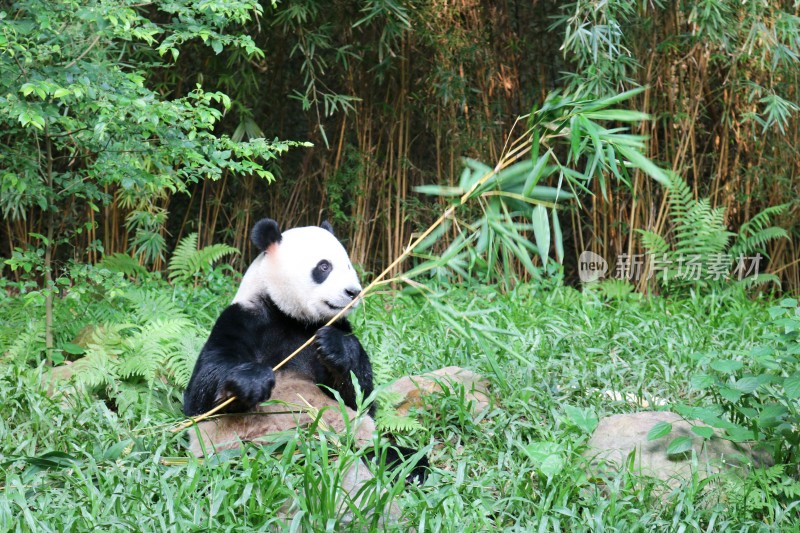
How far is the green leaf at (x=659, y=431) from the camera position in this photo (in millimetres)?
2720

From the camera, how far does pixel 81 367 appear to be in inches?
133

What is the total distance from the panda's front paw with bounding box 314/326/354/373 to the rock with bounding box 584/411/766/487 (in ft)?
2.83

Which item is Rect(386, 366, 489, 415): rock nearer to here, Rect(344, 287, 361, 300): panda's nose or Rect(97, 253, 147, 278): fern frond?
Rect(344, 287, 361, 300): panda's nose

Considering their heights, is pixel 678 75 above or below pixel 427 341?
above

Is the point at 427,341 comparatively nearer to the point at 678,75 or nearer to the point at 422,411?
the point at 422,411

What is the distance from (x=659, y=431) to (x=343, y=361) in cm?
105

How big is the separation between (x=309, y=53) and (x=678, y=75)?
2.73 m

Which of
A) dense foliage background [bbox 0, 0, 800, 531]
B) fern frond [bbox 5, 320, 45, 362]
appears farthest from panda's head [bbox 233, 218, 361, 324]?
fern frond [bbox 5, 320, 45, 362]

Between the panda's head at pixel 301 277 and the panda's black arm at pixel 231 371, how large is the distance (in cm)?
11

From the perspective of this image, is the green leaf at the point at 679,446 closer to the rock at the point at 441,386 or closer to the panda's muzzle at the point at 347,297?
the rock at the point at 441,386

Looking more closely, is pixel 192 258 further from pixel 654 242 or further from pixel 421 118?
pixel 654 242

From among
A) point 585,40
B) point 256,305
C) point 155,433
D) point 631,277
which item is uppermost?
point 585,40

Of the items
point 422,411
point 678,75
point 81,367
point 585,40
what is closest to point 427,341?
point 422,411

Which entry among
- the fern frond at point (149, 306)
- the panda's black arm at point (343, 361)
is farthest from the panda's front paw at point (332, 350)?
the fern frond at point (149, 306)
